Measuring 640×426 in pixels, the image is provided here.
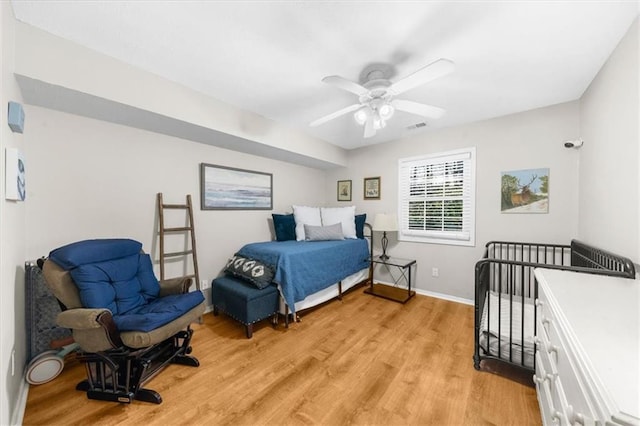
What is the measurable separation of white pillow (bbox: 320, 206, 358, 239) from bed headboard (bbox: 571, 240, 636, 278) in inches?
95.9

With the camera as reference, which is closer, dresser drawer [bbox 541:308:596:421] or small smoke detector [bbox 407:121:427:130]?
dresser drawer [bbox 541:308:596:421]

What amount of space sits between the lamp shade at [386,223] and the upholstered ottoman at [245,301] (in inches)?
71.1

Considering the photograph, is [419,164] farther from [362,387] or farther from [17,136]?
[17,136]

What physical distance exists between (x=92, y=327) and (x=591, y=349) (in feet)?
7.45

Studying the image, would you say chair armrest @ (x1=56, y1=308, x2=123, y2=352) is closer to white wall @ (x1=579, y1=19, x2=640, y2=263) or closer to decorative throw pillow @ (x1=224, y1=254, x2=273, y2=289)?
decorative throw pillow @ (x1=224, y1=254, x2=273, y2=289)

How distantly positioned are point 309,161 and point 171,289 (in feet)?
8.56

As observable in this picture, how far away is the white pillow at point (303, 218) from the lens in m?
3.50

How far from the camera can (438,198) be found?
338 centimetres

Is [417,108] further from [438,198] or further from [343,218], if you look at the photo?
[343,218]

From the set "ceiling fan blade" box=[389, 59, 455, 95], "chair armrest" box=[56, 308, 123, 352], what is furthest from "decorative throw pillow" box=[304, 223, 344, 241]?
"chair armrest" box=[56, 308, 123, 352]

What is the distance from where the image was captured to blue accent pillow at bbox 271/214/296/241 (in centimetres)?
351

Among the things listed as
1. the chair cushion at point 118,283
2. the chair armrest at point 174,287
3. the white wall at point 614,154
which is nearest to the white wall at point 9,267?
the chair cushion at point 118,283

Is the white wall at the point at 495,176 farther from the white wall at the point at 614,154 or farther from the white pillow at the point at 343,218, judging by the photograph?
the white pillow at the point at 343,218

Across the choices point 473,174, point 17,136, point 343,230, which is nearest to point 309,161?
point 343,230
